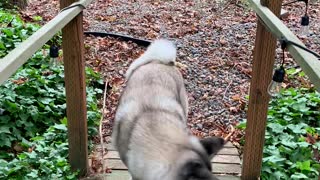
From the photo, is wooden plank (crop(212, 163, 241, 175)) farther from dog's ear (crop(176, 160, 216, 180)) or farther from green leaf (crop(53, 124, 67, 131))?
dog's ear (crop(176, 160, 216, 180))

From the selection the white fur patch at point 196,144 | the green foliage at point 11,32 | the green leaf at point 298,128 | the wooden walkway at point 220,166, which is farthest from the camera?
the green foliage at point 11,32

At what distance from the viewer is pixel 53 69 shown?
5.11 metres

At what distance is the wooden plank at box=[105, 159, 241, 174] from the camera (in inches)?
146

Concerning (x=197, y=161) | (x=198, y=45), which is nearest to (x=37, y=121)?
(x=197, y=161)

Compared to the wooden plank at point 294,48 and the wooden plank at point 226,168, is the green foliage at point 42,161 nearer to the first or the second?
the wooden plank at point 226,168

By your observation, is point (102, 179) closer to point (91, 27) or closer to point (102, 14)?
point (91, 27)

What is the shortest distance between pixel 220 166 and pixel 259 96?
0.82m

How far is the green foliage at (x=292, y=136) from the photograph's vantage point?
139 inches

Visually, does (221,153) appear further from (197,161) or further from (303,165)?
(197,161)

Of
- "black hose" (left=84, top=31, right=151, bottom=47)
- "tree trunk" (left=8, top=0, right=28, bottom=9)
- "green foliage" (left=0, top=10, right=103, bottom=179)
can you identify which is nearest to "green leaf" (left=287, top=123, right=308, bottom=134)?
"green foliage" (left=0, top=10, right=103, bottom=179)

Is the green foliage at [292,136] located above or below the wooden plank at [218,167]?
above

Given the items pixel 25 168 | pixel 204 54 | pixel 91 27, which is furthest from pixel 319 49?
pixel 25 168

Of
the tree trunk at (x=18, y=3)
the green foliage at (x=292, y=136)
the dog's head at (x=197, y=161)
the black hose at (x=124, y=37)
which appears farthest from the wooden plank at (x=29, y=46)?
the tree trunk at (x=18, y=3)

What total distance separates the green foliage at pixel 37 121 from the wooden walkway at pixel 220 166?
1.18 feet
